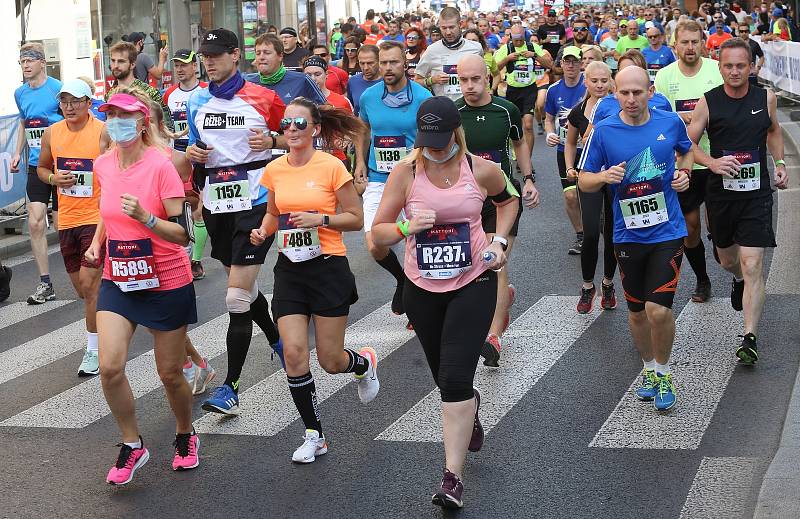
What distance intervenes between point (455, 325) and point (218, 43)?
9.25ft

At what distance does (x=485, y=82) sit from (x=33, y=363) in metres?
3.73

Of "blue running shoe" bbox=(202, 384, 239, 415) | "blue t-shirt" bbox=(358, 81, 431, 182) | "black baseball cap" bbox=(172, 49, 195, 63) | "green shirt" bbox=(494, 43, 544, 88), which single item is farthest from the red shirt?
"blue running shoe" bbox=(202, 384, 239, 415)

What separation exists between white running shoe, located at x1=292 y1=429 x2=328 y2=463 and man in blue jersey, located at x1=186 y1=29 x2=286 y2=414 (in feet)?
3.74

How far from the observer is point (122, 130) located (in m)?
6.43

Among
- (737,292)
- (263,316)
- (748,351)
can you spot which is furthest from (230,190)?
(737,292)

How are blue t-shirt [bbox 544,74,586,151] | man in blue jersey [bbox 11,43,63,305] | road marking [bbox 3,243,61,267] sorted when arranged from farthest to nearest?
road marking [bbox 3,243,61,267]
blue t-shirt [bbox 544,74,586,151]
man in blue jersey [bbox 11,43,63,305]

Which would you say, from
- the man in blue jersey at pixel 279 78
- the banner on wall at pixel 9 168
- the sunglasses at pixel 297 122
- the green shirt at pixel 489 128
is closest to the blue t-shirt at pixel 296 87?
the man in blue jersey at pixel 279 78

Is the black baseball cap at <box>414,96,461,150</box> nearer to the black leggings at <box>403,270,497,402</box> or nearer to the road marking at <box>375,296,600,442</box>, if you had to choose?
the black leggings at <box>403,270,497,402</box>

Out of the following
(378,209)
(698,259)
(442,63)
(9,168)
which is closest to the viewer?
(378,209)

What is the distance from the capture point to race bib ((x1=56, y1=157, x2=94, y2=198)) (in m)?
9.47

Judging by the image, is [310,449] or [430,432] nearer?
[310,449]

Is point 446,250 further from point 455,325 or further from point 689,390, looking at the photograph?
point 689,390

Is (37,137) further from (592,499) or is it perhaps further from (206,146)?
(592,499)

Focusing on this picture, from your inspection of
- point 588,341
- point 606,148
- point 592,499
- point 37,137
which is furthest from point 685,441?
point 37,137
